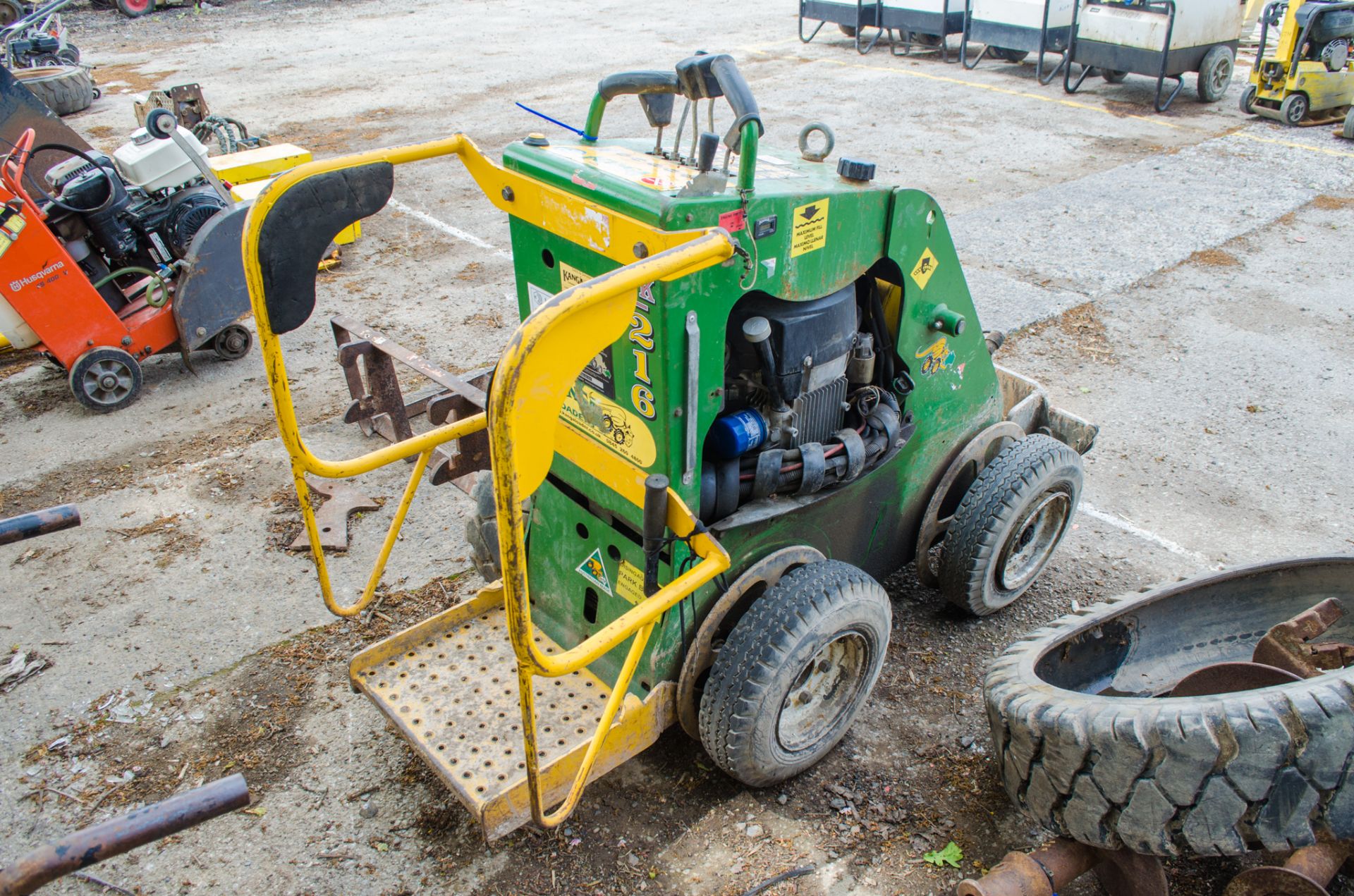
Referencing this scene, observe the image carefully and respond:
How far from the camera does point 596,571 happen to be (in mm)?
3279

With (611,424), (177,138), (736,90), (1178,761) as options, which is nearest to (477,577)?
(611,424)

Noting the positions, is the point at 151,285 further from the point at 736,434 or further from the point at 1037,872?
the point at 1037,872

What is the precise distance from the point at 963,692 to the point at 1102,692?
48cm

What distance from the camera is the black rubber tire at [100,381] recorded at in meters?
5.62

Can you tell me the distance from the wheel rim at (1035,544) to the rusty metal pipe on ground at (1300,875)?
1355 mm

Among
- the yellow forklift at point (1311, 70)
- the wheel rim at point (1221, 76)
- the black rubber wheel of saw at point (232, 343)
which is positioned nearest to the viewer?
the black rubber wheel of saw at point (232, 343)

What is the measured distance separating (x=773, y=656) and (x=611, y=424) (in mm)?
837

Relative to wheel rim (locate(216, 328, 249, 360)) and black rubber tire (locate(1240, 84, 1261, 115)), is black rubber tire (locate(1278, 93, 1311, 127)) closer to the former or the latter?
black rubber tire (locate(1240, 84, 1261, 115))

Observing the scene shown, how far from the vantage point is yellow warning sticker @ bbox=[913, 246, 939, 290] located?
330 centimetres

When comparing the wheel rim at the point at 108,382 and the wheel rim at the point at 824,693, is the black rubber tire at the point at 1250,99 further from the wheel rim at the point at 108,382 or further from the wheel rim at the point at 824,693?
the wheel rim at the point at 108,382

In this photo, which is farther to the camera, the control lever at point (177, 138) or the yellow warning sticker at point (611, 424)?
the control lever at point (177, 138)

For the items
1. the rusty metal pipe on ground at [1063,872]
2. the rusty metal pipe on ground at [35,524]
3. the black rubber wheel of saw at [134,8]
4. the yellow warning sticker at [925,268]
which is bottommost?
the rusty metal pipe on ground at [1063,872]

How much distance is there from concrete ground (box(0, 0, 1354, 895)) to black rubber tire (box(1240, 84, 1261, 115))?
0.69 ft

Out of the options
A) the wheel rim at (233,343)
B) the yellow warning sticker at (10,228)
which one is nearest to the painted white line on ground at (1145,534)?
the wheel rim at (233,343)
